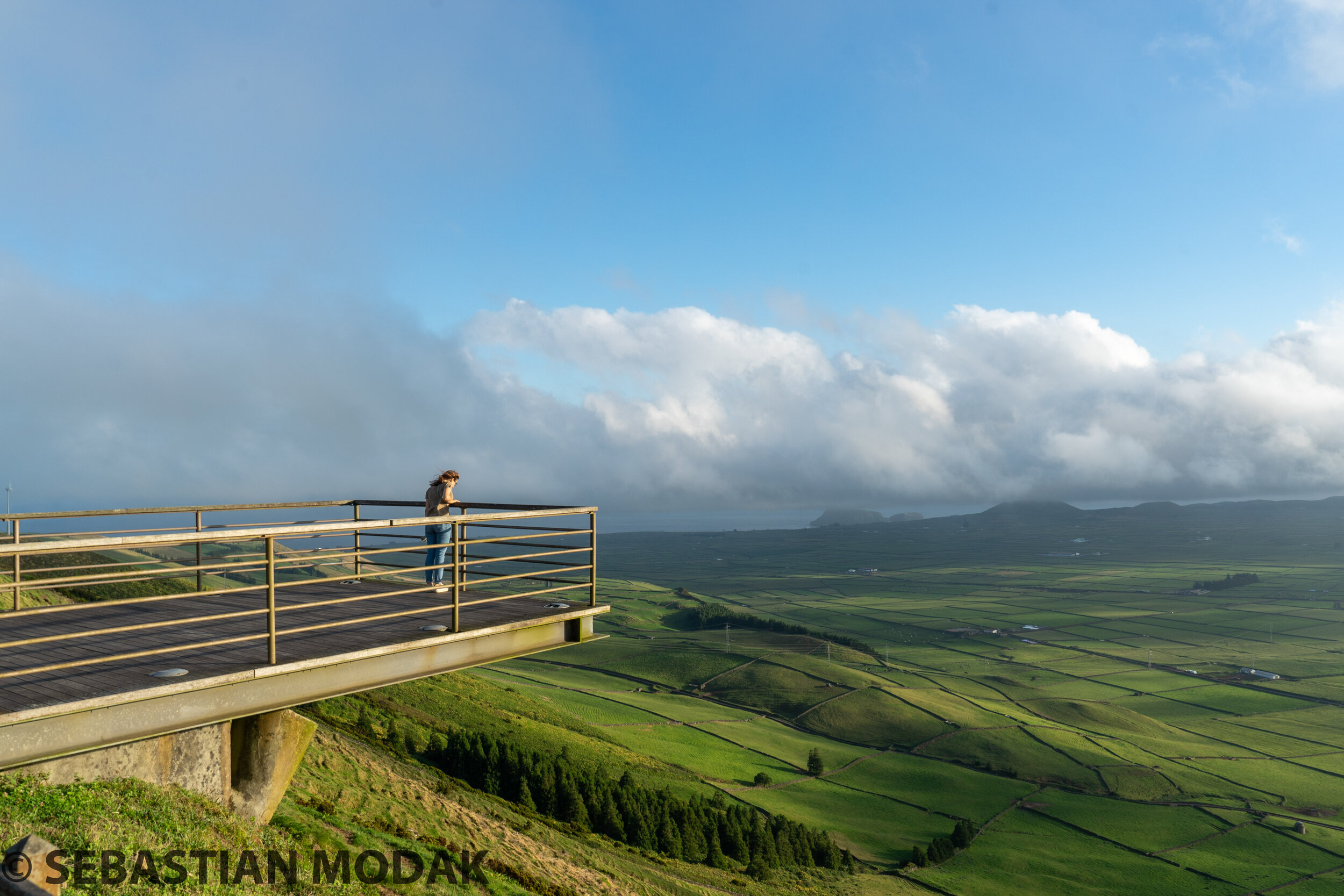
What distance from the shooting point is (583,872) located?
1126 inches

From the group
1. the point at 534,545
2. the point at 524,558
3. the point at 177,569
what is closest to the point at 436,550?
the point at 534,545

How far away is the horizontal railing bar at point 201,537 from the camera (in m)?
7.10

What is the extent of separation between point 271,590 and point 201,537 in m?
0.92

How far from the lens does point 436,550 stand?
16016 millimetres

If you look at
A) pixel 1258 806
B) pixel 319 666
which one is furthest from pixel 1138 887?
pixel 319 666

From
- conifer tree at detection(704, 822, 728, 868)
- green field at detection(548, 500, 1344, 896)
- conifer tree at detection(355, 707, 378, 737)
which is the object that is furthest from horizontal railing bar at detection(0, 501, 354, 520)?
green field at detection(548, 500, 1344, 896)

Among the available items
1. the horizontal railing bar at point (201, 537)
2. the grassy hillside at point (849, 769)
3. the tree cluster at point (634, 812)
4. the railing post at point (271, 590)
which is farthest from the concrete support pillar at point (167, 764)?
the tree cluster at point (634, 812)

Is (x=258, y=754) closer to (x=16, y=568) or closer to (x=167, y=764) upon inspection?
(x=167, y=764)

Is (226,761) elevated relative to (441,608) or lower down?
lower down

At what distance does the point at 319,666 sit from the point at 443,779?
1066 inches

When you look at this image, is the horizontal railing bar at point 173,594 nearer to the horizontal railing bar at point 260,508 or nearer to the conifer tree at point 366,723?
the horizontal railing bar at point 260,508

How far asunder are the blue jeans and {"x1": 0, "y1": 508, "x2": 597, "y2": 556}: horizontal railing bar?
13.0 feet

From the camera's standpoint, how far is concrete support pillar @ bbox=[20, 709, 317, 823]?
10109 millimetres

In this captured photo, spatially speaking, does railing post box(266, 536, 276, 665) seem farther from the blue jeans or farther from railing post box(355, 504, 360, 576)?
the blue jeans
